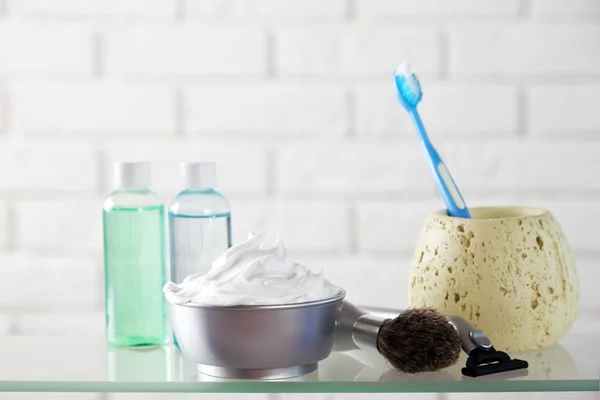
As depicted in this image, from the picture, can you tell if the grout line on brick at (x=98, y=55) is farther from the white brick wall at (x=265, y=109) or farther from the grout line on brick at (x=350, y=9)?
the grout line on brick at (x=350, y=9)

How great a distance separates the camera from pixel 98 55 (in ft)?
3.41

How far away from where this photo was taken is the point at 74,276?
106 centimetres

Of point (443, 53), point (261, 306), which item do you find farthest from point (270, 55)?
point (261, 306)

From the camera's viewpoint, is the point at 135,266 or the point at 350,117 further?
the point at 350,117

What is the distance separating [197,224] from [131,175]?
0.21 ft

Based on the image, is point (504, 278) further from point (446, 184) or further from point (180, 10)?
point (180, 10)

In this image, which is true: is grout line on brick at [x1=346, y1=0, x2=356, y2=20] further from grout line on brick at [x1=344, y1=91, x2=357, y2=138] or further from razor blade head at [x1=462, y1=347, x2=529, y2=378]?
razor blade head at [x1=462, y1=347, x2=529, y2=378]

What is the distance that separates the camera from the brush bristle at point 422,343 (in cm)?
55

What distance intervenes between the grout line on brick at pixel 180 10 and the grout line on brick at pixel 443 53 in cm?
31

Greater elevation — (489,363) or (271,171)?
(271,171)

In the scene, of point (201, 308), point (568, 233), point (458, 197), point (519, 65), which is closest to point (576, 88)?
point (519, 65)

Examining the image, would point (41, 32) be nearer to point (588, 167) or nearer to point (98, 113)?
point (98, 113)

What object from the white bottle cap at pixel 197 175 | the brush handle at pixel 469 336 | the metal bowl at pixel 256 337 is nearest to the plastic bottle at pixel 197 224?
the white bottle cap at pixel 197 175

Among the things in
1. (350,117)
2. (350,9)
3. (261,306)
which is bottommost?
(261,306)
